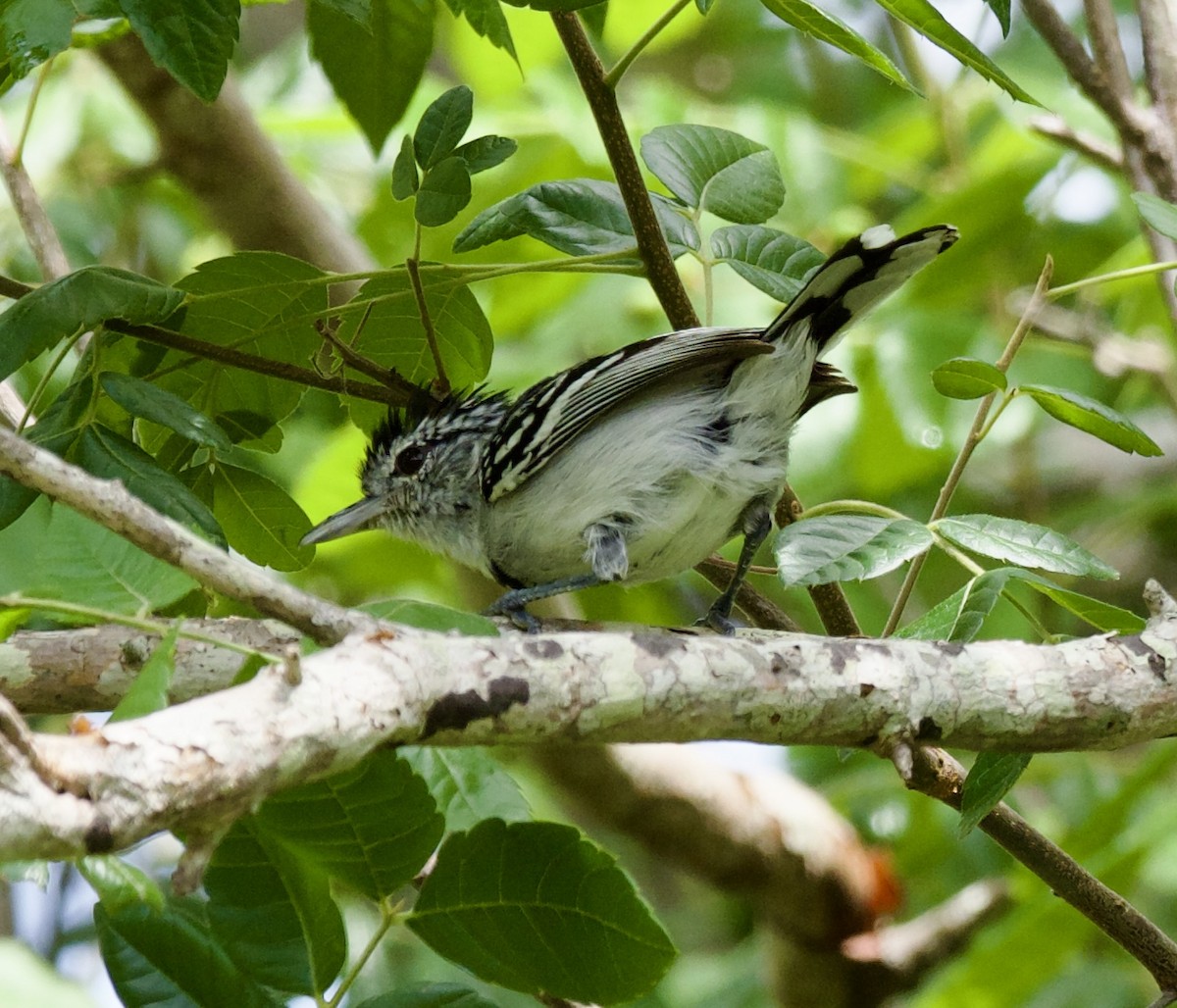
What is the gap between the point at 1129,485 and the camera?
8.17 meters

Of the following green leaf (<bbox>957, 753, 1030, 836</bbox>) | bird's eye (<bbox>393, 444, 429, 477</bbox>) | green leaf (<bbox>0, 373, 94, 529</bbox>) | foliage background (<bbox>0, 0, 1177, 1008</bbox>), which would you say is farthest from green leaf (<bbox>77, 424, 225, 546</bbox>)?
foliage background (<bbox>0, 0, 1177, 1008</bbox>)

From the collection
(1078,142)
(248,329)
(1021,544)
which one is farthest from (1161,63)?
(248,329)

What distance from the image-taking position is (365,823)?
219 cm

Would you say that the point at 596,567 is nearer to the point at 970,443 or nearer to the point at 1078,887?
the point at 970,443

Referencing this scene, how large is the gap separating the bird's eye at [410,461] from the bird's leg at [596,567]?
2.57ft

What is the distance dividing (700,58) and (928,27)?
863 cm

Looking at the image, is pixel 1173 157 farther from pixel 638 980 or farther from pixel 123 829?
pixel 123 829

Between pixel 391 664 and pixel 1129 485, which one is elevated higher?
pixel 391 664

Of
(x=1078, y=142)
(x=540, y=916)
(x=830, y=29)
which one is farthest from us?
(x=1078, y=142)

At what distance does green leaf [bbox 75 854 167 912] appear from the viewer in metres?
1.68

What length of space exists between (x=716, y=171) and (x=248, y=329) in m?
1.17

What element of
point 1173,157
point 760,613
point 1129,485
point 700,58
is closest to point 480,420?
point 760,613

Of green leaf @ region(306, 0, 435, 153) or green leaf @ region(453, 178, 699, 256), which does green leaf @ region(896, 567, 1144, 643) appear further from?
green leaf @ region(306, 0, 435, 153)

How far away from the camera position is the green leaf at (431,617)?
217 centimetres
